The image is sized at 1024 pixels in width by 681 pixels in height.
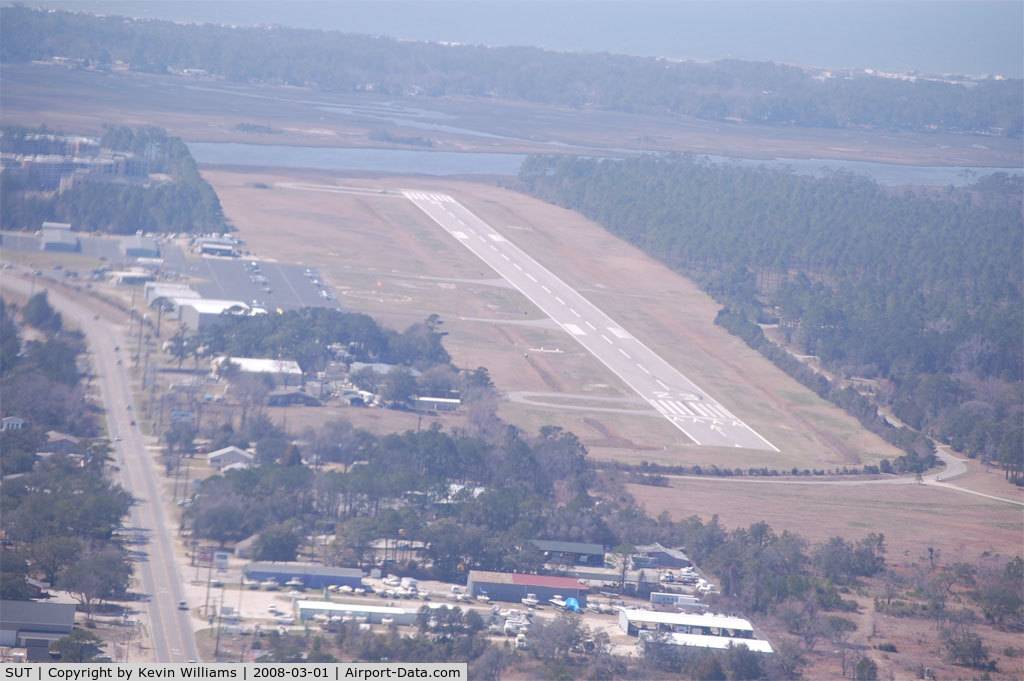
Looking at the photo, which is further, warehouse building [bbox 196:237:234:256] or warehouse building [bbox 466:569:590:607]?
warehouse building [bbox 196:237:234:256]

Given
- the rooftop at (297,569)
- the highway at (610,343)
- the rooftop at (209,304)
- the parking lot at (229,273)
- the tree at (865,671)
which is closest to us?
the tree at (865,671)

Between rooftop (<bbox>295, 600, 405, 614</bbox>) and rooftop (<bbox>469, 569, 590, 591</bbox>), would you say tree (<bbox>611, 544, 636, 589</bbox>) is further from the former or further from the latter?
rooftop (<bbox>295, 600, 405, 614</bbox>)

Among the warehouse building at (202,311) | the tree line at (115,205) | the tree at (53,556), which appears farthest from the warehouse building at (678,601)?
the tree line at (115,205)

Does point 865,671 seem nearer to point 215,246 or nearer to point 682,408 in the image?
point 682,408

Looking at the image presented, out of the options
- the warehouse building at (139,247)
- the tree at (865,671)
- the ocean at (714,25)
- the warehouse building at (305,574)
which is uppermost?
the ocean at (714,25)

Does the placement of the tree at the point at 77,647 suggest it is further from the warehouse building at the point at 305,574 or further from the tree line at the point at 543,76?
the tree line at the point at 543,76

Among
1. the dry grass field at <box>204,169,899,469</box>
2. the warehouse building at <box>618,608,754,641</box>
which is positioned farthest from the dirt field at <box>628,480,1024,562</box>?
the warehouse building at <box>618,608,754,641</box>
